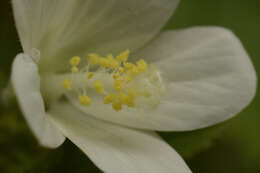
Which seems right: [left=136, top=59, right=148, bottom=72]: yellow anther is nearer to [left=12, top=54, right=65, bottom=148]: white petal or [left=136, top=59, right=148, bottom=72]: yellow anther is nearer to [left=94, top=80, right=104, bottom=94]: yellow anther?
[left=94, top=80, right=104, bottom=94]: yellow anther

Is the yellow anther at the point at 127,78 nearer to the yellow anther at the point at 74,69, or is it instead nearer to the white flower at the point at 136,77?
the white flower at the point at 136,77

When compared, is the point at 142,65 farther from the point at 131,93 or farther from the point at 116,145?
the point at 116,145

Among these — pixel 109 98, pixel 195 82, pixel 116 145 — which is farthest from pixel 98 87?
pixel 195 82

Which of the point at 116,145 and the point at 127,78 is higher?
the point at 127,78

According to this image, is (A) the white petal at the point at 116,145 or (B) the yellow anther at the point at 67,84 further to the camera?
(B) the yellow anther at the point at 67,84

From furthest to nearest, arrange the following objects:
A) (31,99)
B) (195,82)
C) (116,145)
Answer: (195,82), (116,145), (31,99)

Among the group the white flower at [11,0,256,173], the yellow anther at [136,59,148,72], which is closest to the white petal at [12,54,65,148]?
the white flower at [11,0,256,173]

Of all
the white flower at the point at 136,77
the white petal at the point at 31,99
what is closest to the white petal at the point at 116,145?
the white flower at the point at 136,77
